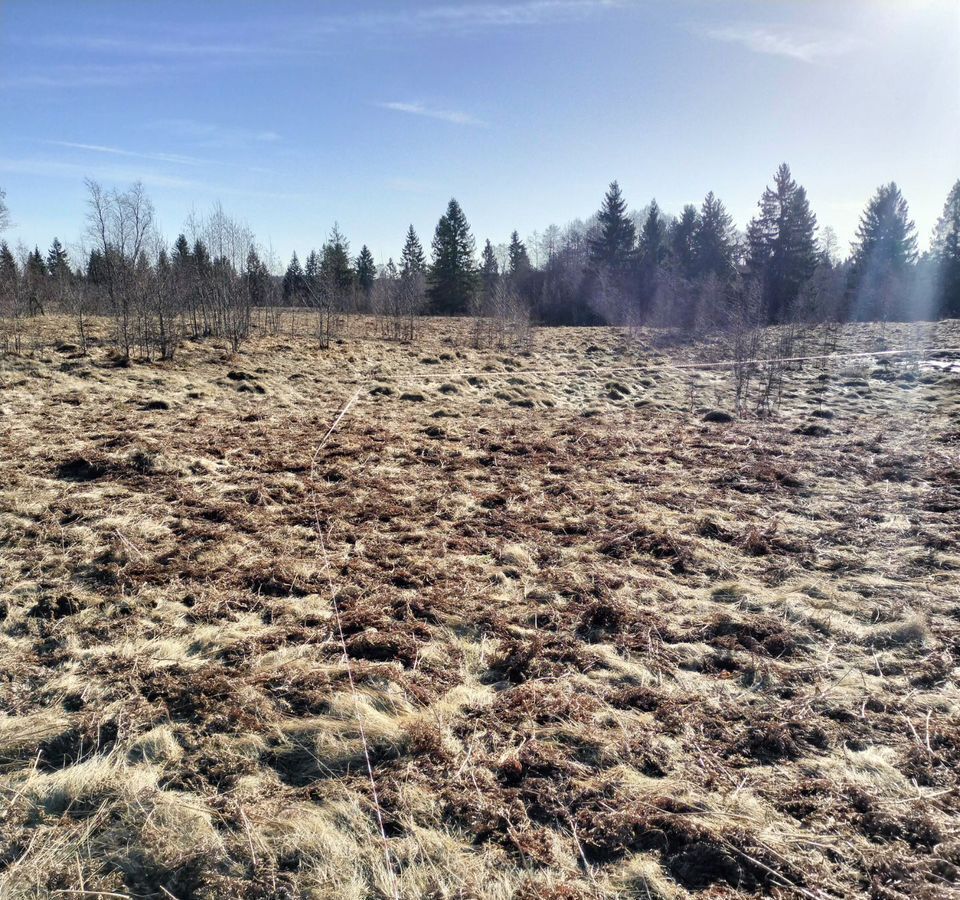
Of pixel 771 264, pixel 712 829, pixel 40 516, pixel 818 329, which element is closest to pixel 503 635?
pixel 712 829

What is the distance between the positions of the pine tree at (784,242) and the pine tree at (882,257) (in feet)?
13.5

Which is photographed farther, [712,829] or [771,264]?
[771,264]

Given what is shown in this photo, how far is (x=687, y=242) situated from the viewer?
4809 cm

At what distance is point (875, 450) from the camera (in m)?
9.91

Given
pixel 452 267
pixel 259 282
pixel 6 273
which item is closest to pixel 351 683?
pixel 6 273

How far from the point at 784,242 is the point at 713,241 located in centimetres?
634

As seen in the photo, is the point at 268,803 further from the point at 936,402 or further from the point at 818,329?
the point at 818,329

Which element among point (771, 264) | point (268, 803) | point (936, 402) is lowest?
point (268, 803)

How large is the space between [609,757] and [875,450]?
934 centimetres

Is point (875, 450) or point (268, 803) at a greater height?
point (875, 450)

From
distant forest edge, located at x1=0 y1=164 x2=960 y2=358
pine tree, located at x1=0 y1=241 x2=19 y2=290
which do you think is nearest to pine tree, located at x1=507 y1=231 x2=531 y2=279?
distant forest edge, located at x1=0 y1=164 x2=960 y2=358

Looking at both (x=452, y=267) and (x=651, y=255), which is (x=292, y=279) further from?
(x=651, y=255)

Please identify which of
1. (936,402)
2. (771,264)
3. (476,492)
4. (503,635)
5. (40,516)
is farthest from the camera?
(771,264)

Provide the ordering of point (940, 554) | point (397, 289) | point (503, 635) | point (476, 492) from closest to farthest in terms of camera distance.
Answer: point (503, 635) → point (940, 554) → point (476, 492) → point (397, 289)
